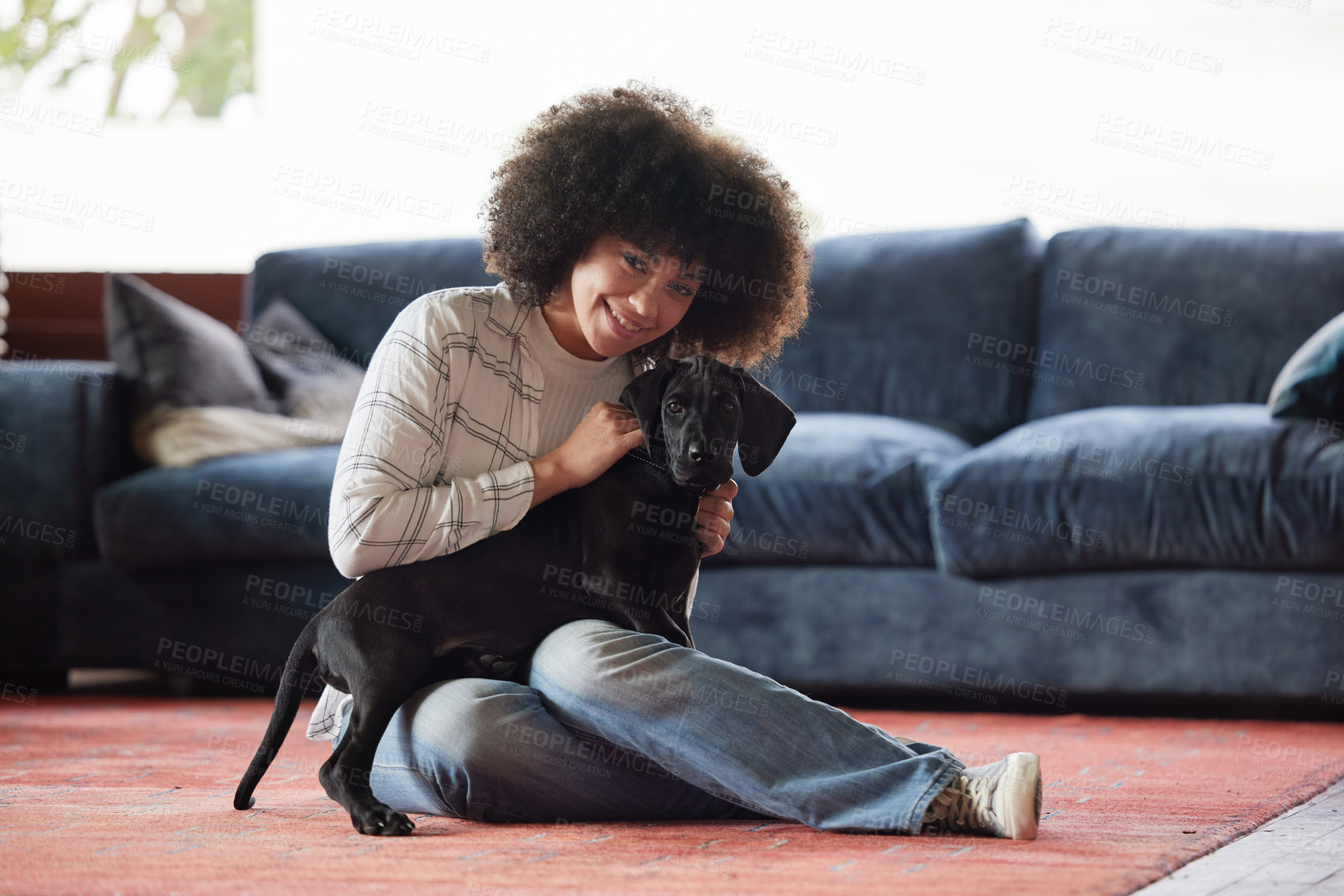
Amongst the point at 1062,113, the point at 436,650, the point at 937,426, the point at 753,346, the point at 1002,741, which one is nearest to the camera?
the point at 436,650

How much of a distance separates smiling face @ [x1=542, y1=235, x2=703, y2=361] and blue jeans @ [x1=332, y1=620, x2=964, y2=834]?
16.2 inches

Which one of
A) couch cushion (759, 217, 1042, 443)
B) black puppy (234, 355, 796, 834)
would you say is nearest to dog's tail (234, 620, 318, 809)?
black puppy (234, 355, 796, 834)

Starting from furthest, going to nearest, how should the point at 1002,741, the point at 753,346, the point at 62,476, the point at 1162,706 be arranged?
1. the point at 62,476
2. the point at 1162,706
3. the point at 1002,741
4. the point at 753,346

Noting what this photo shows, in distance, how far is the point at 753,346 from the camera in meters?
2.04

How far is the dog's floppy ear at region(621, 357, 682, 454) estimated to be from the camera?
167cm

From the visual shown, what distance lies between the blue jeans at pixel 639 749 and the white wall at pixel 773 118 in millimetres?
2792

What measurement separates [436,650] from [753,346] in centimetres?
76

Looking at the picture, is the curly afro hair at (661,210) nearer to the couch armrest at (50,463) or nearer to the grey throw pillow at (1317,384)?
the grey throw pillow at (1317,384)

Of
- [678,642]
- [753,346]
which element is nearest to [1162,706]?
[753,346]

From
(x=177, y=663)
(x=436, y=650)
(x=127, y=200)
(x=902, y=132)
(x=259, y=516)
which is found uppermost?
(x=902, y=132)

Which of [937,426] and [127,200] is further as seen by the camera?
[127,200]

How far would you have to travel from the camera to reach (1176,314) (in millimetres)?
3160

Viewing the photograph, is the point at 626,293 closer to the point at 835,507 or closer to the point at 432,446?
the point at 432,446

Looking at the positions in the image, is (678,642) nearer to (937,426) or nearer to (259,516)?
(259,516)
